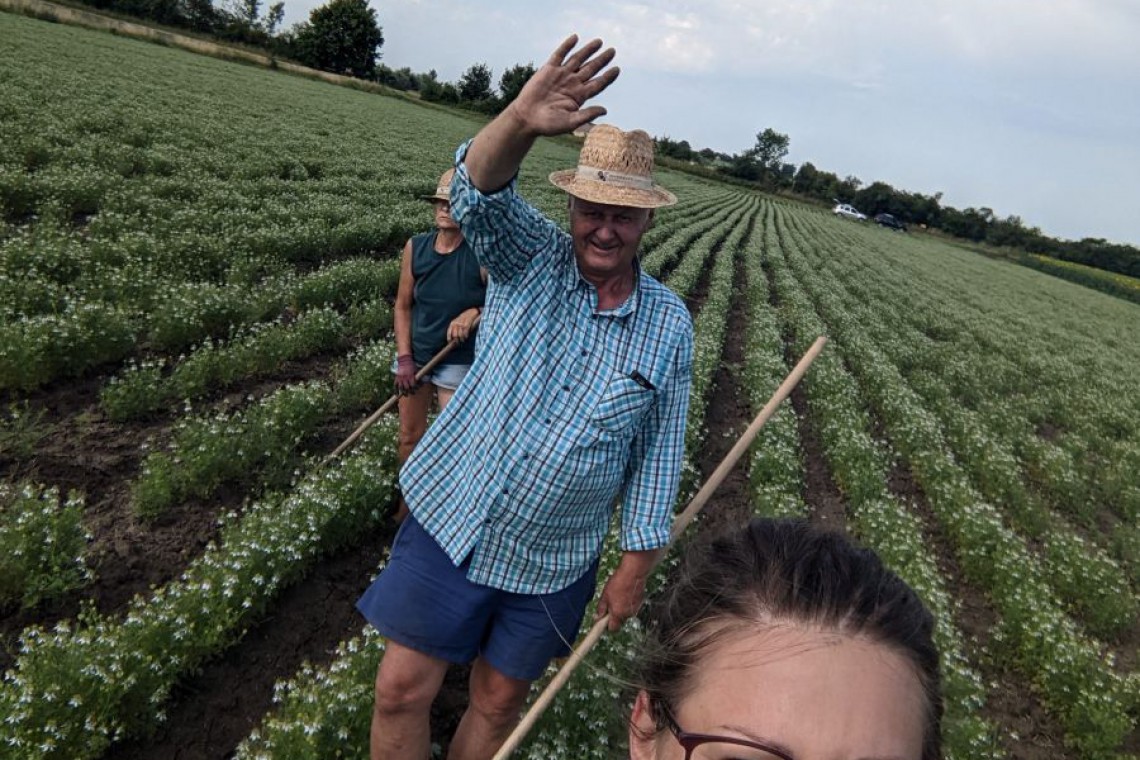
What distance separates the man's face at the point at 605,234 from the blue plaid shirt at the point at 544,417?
12 cm

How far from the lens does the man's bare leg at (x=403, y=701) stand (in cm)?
260

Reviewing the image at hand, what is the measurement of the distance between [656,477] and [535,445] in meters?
0.57

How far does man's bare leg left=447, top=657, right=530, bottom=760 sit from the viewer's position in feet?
9.18

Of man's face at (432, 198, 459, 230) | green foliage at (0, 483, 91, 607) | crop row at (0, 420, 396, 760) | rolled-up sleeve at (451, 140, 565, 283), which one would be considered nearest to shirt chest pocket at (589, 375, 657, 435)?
rolled-up sleeve at (451, 140, 565, 283)

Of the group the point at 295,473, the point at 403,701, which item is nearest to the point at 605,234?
the point at 403,701

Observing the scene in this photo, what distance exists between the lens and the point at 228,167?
16328mm

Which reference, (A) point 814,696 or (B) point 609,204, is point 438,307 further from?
(A) point 814,696

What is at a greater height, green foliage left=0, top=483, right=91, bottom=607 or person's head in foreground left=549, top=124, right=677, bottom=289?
person's head in foreground left=549, top=124, right=677, bottom=289

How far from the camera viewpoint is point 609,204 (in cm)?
246

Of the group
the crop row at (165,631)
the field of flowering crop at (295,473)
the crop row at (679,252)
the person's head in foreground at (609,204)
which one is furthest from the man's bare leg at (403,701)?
the crop row at (679,252)

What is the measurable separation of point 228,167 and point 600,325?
1692cm

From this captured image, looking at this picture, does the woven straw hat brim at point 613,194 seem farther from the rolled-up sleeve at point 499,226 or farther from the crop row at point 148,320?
the crop row at point 148,320

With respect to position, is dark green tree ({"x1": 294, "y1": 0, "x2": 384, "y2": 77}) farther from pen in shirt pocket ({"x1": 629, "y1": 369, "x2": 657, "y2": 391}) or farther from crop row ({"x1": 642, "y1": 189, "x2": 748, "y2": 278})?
pen in shirt pocket ({"x1": 629, "y1": 369, "x2": 657, "y2": 391})

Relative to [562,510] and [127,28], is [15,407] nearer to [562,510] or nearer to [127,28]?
[562,510]
